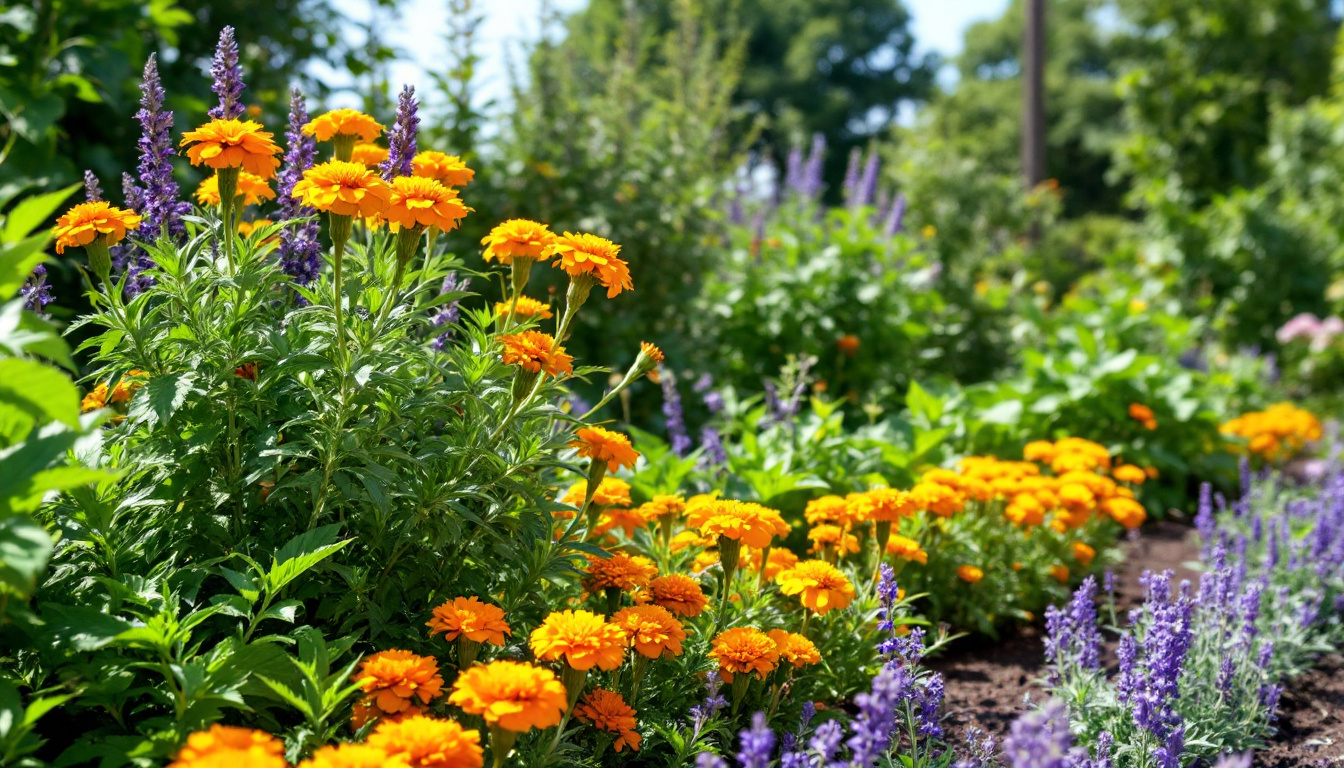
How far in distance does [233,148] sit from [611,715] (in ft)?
4.01

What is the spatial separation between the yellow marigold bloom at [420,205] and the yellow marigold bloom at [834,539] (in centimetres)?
128

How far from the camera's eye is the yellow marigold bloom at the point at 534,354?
1691 millimetres

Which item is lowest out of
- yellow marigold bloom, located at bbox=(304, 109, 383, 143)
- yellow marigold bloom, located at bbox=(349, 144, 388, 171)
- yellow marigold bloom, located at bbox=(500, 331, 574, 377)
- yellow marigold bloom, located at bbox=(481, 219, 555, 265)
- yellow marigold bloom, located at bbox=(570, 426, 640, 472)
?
yellow marigold bloom, located at bbox=(570, 426, 640, 472)

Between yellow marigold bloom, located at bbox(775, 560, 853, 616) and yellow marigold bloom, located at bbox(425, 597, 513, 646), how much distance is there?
68 centimetres

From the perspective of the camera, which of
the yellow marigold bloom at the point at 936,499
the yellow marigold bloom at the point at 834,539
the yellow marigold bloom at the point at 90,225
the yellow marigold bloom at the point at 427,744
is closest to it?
the yellow marigold bloom at the point at 427,744

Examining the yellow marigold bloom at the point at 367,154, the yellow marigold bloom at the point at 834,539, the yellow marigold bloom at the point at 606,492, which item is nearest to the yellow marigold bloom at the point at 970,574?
the yellow marigold bloom at the point at 834,539

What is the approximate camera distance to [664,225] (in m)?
4.51

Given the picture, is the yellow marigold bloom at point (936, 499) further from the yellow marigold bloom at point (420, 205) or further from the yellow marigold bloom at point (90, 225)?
the yellow marigold bloom at point (90, 225)

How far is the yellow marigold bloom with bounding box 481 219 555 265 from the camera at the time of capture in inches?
69.2

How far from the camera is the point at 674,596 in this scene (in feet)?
6.44

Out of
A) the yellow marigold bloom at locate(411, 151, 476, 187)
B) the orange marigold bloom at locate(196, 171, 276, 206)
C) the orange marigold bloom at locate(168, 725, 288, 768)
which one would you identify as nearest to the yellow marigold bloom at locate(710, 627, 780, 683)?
the orange marigold bloom at locate(168, 725, 288, 768)

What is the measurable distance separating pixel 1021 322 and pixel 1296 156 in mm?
6124

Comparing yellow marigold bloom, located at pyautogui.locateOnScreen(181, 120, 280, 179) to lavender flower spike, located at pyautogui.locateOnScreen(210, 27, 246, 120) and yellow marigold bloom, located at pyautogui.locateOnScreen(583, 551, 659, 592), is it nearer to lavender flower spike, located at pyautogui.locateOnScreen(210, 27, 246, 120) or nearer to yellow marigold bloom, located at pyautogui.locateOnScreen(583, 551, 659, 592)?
lavender flower spike, located at pyautogui.locateOnScreen(210, 27, 246, 120)

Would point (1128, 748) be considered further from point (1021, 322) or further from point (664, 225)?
point (1021, 322)
